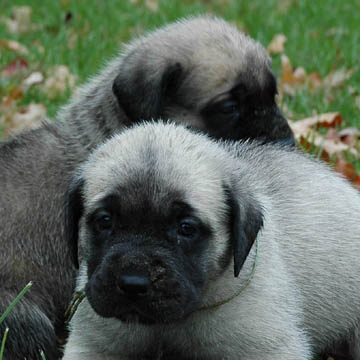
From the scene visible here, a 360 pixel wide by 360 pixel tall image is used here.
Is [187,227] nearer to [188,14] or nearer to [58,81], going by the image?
[58,81]

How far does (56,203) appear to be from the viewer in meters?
5.82

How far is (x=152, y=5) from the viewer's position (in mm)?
11195

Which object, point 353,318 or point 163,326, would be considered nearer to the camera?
point 163,326

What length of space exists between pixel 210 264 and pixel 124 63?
2223mm

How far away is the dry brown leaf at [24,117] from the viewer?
7.64 metres

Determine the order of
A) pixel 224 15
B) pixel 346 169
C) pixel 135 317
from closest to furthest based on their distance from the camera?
1. pixel 135 317
2. pixel 346 169
3. pixel 224 15

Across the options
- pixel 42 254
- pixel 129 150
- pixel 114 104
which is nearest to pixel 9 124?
pixel 114 104

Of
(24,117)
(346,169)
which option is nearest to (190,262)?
(346,169)

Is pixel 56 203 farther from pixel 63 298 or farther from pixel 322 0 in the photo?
pixel 322 0

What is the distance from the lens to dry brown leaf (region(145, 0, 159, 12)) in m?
11.0

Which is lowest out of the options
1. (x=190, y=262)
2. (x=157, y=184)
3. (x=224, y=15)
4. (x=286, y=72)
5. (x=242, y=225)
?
(x=224, y=15)

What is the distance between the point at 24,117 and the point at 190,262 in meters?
3.75

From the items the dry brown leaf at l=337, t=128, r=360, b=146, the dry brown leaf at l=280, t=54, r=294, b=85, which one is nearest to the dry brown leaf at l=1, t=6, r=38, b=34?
the dry brown leaf at l=280, t=54, r=294, b=85

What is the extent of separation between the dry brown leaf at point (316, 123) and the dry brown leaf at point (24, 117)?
6.52 feet
